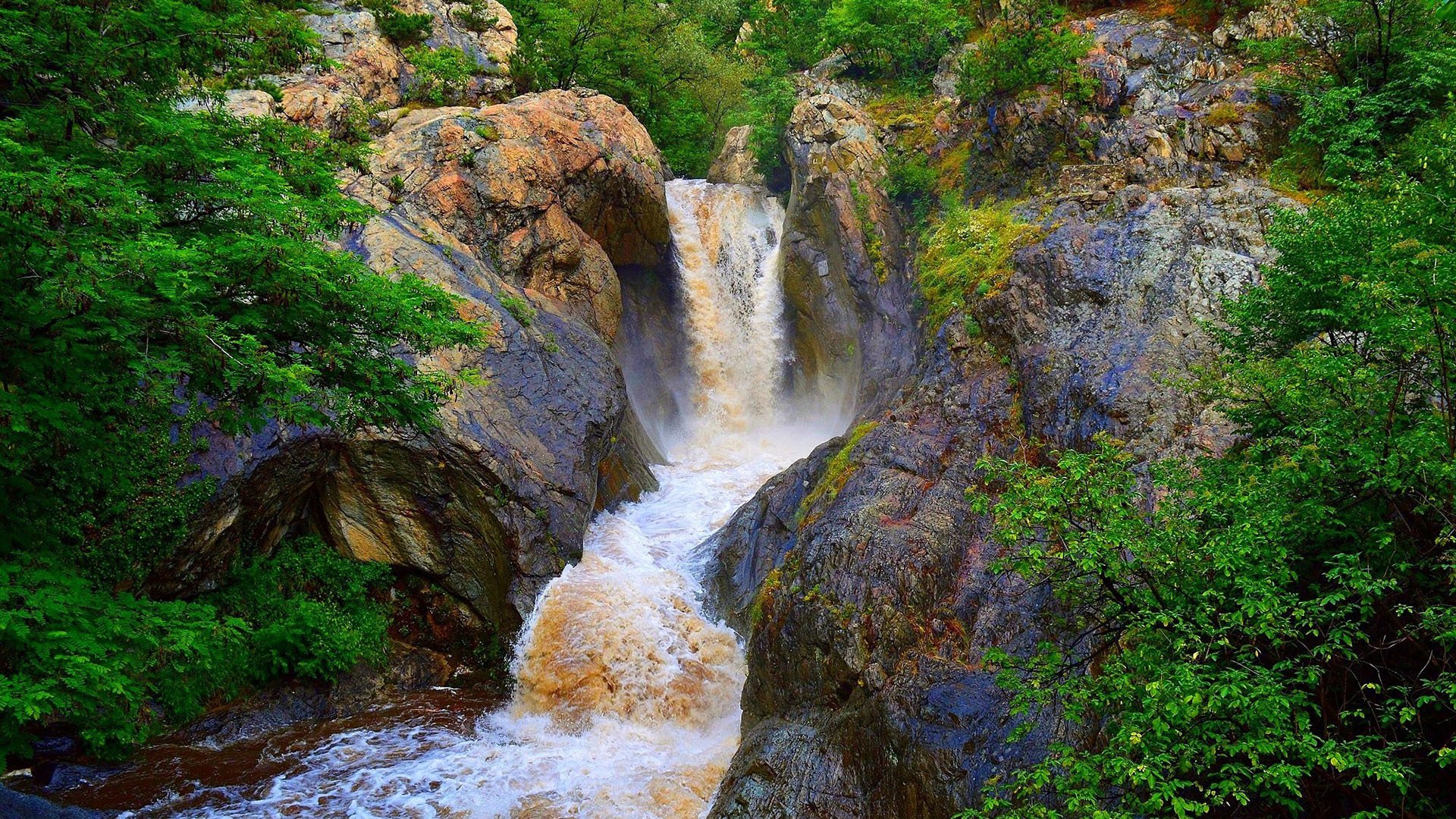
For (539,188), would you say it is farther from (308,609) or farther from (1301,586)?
(1301,586)

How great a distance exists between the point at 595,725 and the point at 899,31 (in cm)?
2136

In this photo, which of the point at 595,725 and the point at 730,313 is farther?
the point at 730,313

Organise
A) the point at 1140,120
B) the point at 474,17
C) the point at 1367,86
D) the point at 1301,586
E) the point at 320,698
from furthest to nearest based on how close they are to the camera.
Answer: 1. the point at 474,17
2. the point at 1140,120
3. the point at 1367,86
4. the point at 320,698
5. the point at 1301,586

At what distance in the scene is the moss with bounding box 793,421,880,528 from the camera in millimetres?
11594

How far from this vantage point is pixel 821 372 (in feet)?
71.6

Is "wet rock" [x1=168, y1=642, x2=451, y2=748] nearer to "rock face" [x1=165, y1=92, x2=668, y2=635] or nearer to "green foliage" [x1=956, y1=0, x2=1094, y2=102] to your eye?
"rock face" [x1=165, y1=92, x2=668, y2=635]

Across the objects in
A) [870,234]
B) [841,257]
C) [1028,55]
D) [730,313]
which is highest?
[1028,55]

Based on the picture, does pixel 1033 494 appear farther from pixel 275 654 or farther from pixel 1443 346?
pixel 275 654

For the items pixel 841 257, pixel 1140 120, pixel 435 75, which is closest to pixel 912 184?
pixel 841 257

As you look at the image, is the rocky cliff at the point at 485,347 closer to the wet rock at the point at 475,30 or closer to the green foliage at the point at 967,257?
the wet rock at the point at 475,30

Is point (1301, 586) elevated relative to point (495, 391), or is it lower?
lower

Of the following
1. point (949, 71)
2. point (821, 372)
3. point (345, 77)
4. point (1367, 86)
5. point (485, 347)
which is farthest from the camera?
point (949, 71)

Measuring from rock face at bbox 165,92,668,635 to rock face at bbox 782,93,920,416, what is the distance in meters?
4.24

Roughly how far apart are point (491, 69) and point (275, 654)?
57.1 ft
